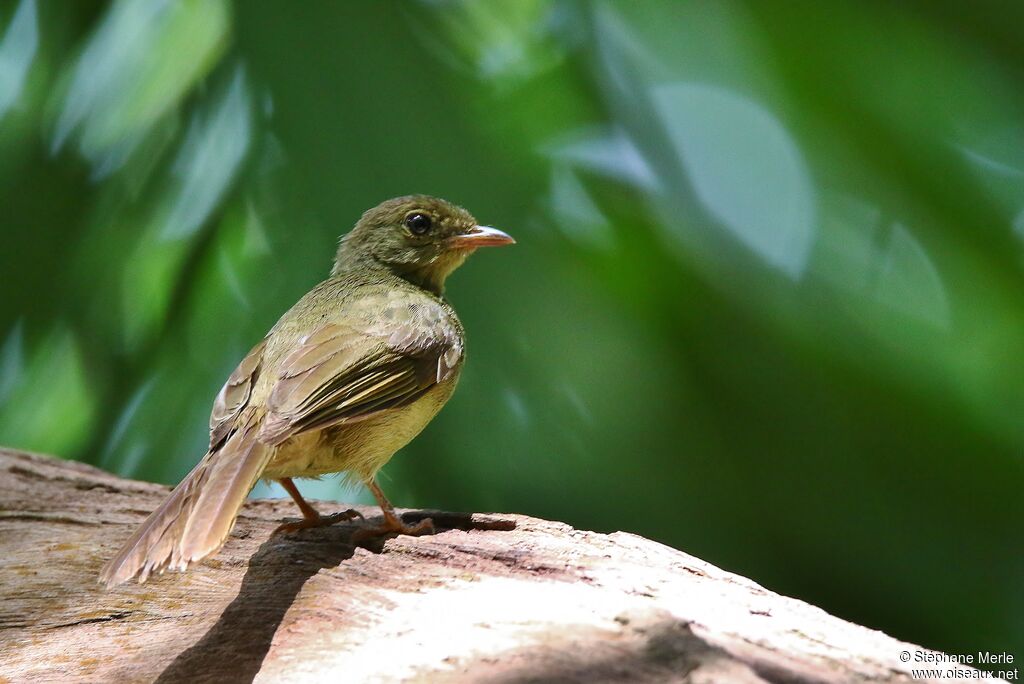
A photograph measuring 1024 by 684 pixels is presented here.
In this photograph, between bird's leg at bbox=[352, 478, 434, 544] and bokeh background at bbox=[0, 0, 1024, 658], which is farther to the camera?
bokeh background at bbox=[0, 0, 1024, 658]

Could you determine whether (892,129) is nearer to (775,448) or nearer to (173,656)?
(775,448)

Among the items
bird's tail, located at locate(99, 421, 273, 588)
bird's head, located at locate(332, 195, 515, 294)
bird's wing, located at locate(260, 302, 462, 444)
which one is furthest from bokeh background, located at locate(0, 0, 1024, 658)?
bird's tail, located at locate(99, 421, 273, 588)

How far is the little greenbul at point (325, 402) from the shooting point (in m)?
2.91

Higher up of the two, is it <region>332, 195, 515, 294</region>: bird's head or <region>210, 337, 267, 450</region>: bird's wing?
<region>332, 195, 515, 294</region>: bird's head

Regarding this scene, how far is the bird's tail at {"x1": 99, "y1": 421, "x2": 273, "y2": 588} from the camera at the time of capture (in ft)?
9.13

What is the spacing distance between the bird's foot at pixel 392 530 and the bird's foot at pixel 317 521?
245mm

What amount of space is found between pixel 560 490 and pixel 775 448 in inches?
44.4

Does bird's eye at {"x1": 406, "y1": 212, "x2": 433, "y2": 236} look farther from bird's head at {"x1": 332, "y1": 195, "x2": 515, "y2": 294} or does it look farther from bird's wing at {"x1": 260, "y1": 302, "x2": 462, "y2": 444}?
bird's wing at {"x1": 260, "y1": 302, "x2": 462, "y2": 444}

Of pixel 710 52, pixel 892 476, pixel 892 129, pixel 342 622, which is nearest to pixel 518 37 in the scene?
pixel 710 52

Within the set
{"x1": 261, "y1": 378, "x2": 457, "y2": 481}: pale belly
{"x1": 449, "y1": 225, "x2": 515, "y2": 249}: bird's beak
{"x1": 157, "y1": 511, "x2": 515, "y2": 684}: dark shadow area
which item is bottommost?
{"x1": 157, "y1": 511, "x2": 515, "y2": 684}: dark shadow area

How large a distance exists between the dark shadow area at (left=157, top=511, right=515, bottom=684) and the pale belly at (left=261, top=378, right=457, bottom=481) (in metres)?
0.22

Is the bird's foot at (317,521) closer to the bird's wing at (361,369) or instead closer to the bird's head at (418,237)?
the bird's wing at (361,369)

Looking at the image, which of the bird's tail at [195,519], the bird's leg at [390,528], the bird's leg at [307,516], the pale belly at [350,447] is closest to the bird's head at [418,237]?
the pale belly at [350,447]

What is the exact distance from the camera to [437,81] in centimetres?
512
